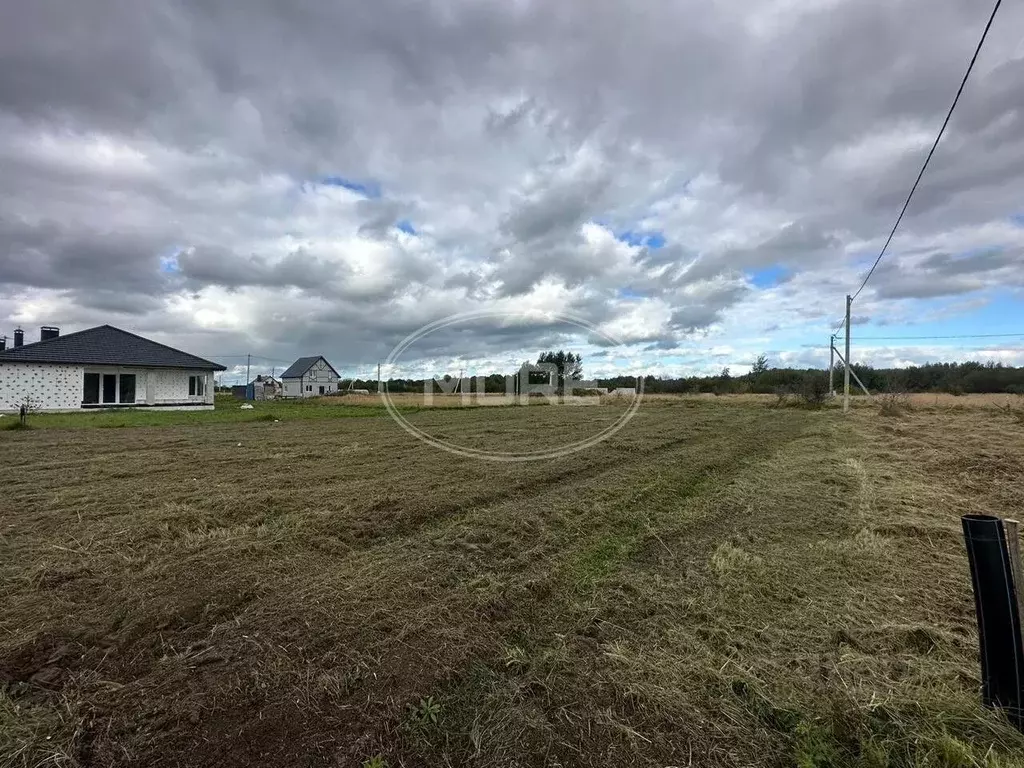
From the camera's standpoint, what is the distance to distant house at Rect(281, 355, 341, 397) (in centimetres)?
5491

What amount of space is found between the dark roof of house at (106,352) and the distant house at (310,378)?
99.5 ft

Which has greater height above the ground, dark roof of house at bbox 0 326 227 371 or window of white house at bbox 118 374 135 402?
dark roof of house at bbox 0 326 227 371

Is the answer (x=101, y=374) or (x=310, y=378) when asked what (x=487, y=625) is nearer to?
(x=101, y=374)

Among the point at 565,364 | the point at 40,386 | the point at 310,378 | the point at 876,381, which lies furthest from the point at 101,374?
the point at 876,381

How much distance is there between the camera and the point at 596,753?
1938mm

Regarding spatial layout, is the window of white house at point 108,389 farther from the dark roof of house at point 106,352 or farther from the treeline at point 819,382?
the treeline at point 819,382

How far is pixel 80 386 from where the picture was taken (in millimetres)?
20562

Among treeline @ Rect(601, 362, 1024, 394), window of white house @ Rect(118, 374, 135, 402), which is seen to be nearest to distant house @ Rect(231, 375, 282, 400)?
window of white house @ Rect(118, 374, 135, 402)

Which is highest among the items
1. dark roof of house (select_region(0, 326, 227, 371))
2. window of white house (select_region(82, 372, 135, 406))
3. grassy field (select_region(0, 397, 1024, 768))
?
dark roof of house (select_region(0, 326, 227, 371))

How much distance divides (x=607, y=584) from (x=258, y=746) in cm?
243

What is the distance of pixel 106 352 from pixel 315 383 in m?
33.9

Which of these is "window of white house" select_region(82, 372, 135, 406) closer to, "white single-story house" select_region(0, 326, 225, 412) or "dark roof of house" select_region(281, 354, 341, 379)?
"white single-story house" select_region(0, 326, 225, 412)

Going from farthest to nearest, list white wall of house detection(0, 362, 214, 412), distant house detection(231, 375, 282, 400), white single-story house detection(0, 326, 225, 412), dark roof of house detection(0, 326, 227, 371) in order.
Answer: distant house detection(231, 375, 282, 400) < dark roof of house detection(0, 326, 227, 371) < white single-story house detection(0, 326, 225, 412) < white wall of house detection(0, 362, 214, 412)

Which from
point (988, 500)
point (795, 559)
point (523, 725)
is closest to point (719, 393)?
point (988, 500)
